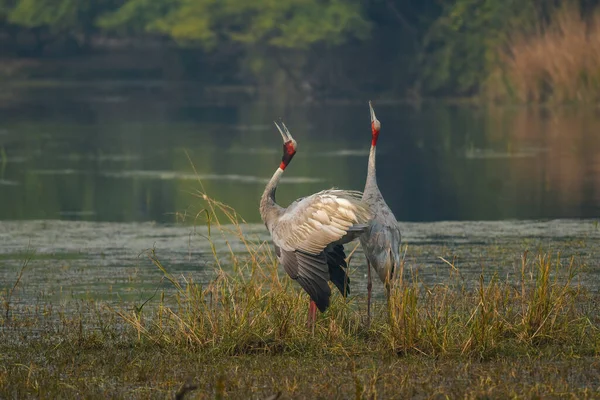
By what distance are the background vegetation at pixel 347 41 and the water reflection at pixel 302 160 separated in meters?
1.50

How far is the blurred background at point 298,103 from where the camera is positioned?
16609 millimetres

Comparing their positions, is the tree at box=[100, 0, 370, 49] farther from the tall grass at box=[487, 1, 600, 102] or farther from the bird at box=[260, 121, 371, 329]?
the bird at box=[260, 121, 371, 329]

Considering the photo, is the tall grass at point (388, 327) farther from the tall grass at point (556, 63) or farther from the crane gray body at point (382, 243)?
the tall grass at point (556, 63)

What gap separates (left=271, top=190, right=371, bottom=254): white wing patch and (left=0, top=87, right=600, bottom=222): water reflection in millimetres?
6193

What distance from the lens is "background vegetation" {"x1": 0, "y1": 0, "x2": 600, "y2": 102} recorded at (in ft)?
107

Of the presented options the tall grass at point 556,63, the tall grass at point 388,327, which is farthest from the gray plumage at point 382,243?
the tall grass at point 556,63

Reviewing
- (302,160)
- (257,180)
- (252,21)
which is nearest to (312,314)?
(257,180)

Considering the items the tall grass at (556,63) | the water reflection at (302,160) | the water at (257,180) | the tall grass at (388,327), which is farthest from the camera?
the tall grass at (556,63)

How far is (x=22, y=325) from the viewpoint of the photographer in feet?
27.2

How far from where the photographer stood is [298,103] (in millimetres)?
38188

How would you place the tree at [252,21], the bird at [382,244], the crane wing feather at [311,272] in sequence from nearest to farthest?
the crane wing feather at [311,272] → the bird at [382,244] → the tree at [252,21]

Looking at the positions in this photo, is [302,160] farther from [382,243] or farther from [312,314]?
[312,314]

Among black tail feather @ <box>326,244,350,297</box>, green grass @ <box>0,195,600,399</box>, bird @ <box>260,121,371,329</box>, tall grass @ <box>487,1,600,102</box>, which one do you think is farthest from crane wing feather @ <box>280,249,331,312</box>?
tall grass @ <box>487,1,600,102</box>

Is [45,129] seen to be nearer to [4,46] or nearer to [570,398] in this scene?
[4,46]
